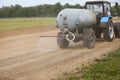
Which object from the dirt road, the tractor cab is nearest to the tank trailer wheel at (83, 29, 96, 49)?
the dirt road

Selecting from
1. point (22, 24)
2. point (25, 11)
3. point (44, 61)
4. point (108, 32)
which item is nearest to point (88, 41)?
point (108, 32)

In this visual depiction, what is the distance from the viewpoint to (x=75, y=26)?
15648 millimetres

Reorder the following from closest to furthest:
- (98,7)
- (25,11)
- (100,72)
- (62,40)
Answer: (100,72) < (62,40) < (98,7) < (25,11)

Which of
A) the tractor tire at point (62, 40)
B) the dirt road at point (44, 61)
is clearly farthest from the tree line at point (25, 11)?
the dirt road at point (44, 61)

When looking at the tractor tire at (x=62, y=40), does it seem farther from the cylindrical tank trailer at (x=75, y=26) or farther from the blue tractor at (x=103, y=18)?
the blue tractor at (x=103, y=18)

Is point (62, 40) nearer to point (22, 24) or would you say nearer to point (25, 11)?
point (22, 24)

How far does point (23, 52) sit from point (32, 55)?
1.10 metres

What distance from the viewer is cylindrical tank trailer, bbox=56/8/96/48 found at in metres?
15.6

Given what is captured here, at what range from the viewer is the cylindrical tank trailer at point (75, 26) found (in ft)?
51.2

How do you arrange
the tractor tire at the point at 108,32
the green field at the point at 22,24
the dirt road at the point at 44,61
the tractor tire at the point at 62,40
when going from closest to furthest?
1. the dirt road at the point at 44,61
2. the tractor tire at the point at 62,40
3. the tractor tire at the point at 108,32
4. the green field at the point at 22,24

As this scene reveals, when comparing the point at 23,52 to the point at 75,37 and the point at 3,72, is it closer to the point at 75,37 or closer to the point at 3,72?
the point at 75,37

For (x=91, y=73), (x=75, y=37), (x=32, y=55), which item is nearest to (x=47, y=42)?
(x=75, y=37)

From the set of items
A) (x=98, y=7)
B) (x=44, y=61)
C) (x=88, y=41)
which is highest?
(x=98, y=7)

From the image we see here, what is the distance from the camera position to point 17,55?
45.9ft
